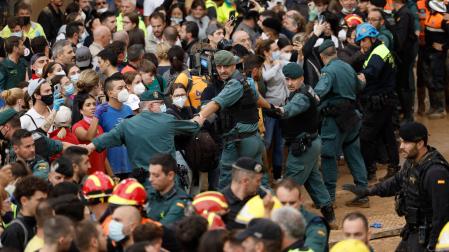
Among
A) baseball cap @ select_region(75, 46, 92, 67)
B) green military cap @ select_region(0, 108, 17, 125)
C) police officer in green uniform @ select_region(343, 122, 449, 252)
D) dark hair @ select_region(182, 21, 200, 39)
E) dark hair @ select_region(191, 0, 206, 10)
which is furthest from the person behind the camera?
dark hair @ select_region(191, 0, 206, 10)

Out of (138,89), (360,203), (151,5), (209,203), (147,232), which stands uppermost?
(147,232)

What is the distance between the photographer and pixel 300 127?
44.1ft

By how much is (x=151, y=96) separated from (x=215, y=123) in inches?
32.5

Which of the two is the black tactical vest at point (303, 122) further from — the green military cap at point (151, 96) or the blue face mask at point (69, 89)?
the blue face mask at point (69, 89)

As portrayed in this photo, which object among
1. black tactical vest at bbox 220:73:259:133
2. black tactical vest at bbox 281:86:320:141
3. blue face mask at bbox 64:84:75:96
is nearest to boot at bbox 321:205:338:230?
black tactical vest at bbox 281:86:320:141

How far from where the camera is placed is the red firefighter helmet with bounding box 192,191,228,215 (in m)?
10.1

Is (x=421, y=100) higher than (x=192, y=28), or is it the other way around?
(x=192, y=28)

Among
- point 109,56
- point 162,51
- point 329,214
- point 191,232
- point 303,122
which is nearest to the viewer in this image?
point 191,232

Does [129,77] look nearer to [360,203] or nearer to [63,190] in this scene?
[360,203]

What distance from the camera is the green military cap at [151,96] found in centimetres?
1272

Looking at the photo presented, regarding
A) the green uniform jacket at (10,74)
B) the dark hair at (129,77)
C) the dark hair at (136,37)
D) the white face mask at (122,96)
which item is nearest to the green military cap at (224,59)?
the white face mask at (122,96)

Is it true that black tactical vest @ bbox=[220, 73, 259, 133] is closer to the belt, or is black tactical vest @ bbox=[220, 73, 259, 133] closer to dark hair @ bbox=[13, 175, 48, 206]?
the belt

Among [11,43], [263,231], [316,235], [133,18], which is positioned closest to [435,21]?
[133,18]

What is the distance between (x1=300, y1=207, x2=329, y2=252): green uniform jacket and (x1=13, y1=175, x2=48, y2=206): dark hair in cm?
224
